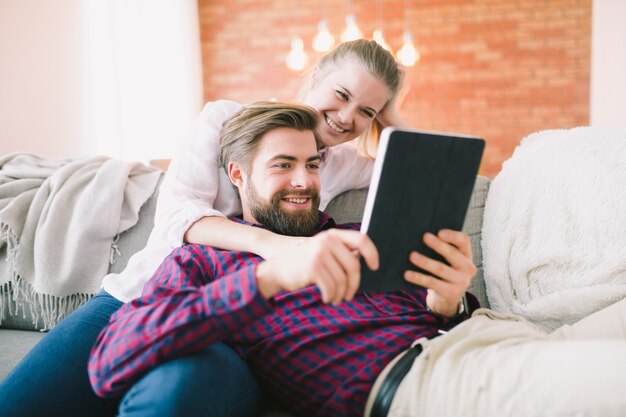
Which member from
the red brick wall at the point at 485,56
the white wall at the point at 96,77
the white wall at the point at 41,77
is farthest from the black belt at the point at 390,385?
the red brick wall at the point at 485,56

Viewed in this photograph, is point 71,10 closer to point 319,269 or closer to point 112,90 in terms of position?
point 112,90

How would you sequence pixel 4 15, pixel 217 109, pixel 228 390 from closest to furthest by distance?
pixel 228 390 < pixel 217 109 < pixel 4 15

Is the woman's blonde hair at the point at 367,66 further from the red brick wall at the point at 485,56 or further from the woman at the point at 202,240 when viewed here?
the red brick wall at the point at 485,56

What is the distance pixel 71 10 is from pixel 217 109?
2.44m

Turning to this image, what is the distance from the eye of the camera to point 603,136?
157 centimetres

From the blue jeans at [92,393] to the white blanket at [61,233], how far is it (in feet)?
1.05

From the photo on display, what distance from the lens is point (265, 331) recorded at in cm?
113

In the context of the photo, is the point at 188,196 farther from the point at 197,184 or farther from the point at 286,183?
the point at 286,183

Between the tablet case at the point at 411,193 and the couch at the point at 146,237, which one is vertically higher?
the tablet case at the point at 411,193

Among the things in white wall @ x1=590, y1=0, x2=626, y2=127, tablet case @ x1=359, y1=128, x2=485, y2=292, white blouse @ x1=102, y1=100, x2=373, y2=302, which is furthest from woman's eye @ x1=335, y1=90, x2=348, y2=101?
white wall @ x1=590, y1=0, x2=626, y2=127

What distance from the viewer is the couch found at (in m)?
1.60

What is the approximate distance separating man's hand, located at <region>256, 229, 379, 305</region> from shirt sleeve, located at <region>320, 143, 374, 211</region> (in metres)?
0.87

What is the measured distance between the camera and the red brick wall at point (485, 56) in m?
5.03

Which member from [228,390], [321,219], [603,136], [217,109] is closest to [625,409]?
[228,390]
